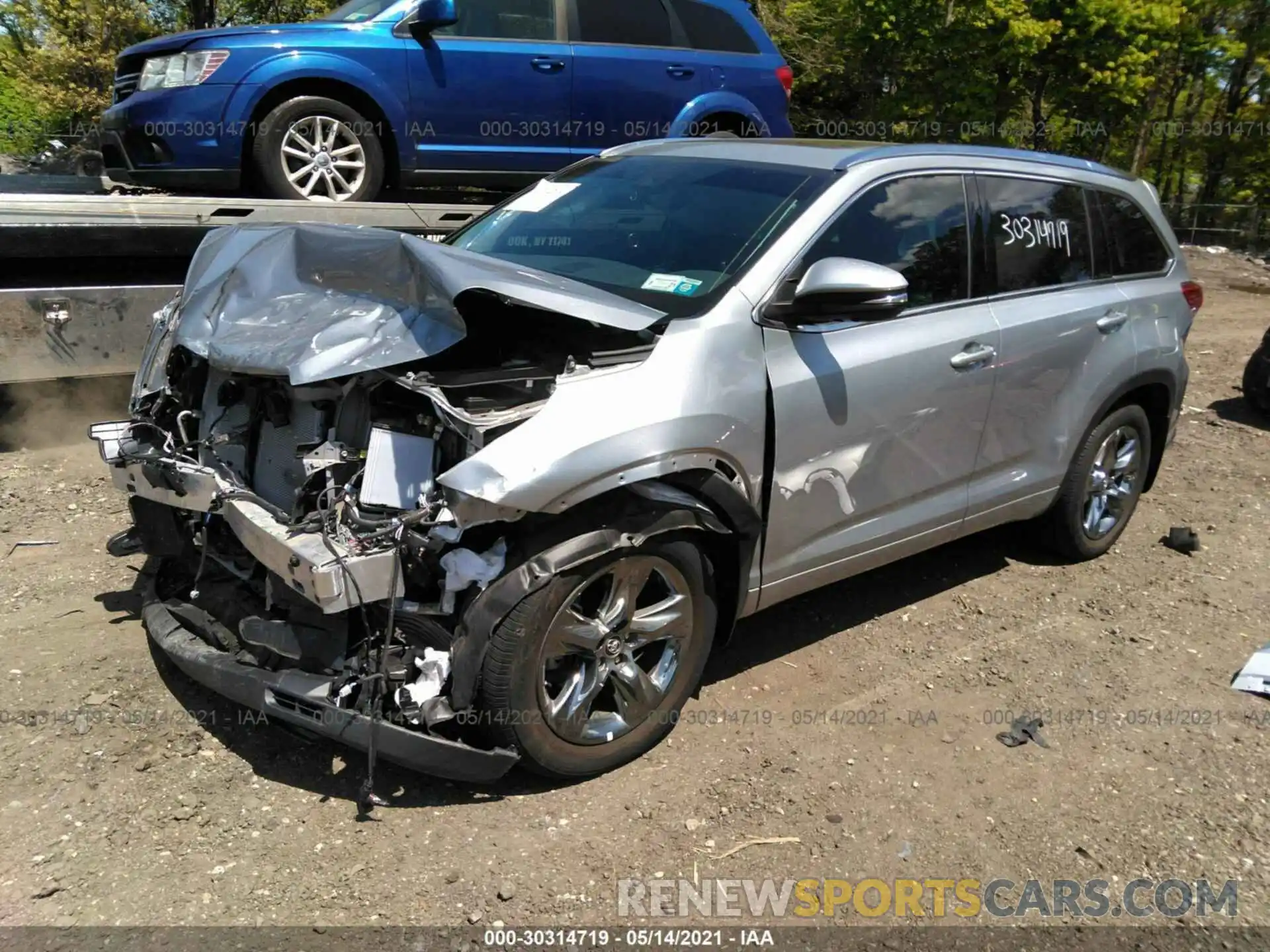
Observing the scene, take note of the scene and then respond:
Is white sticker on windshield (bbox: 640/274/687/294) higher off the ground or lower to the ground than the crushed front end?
higher

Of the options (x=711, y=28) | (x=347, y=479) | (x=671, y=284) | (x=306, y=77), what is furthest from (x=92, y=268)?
(x=711, y=28)

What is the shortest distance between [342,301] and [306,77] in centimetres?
367

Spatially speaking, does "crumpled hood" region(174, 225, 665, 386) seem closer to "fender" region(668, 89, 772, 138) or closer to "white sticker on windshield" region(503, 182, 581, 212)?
"white sticker on windshield" region(503, 182, 581, 212)

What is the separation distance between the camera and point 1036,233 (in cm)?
436

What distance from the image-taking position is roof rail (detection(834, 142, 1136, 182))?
3758mm

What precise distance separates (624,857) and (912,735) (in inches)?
50.1

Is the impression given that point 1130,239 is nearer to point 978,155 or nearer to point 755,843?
point 978,155

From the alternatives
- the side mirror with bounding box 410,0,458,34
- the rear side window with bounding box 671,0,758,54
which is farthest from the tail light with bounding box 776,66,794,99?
the side mirror with bounding box 410,0,458,34

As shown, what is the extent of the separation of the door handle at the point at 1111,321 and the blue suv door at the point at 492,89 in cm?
406

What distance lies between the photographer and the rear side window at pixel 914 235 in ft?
11.7

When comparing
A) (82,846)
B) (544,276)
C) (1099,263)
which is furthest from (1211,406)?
(82,846)

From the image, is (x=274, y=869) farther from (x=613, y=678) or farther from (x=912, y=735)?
(x=912, y=735)

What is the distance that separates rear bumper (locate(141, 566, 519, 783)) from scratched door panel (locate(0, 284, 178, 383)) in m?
2.99
